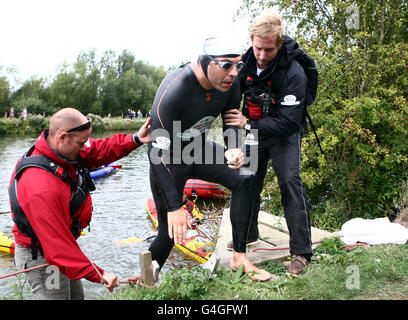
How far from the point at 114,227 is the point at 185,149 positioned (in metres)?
8.74

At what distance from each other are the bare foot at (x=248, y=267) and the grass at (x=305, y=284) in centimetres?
8

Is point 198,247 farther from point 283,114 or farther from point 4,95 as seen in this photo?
point 4,95

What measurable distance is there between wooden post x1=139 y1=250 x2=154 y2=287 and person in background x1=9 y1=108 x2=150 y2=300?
26 centimetres

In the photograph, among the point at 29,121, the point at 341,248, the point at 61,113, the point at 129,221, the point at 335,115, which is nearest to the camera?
the point at 61,113

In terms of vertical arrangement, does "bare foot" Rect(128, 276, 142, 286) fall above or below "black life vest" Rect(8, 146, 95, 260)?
below

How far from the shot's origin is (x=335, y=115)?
7.07 m

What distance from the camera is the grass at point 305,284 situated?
10.1 feet

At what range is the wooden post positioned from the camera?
315cm

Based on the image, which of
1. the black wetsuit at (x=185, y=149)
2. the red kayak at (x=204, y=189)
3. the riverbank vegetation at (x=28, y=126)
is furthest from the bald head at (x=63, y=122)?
the riverbank vegetation at (x=28, y=126)

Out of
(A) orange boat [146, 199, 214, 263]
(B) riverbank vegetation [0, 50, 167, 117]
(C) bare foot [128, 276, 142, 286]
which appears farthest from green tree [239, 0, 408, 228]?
(B) riverbank vegetation [0, 50, 167, 117]

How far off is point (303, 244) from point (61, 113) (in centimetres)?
249

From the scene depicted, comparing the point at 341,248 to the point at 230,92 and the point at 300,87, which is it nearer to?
the point at 300,87

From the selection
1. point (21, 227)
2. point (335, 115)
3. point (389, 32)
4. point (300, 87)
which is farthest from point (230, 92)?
point (389, 32)

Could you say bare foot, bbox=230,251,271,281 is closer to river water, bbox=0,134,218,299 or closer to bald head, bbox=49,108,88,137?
bald head, bbox=49,108,88,137
